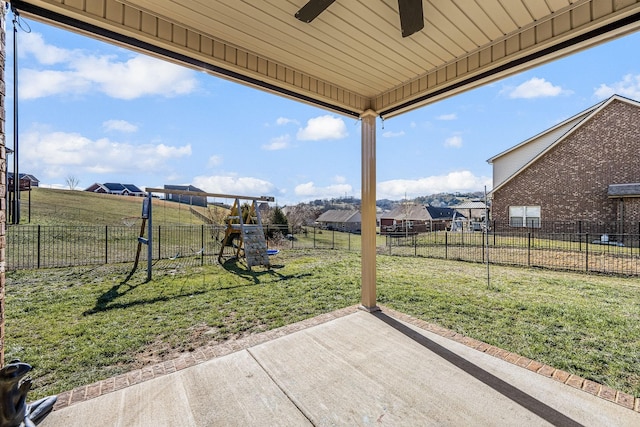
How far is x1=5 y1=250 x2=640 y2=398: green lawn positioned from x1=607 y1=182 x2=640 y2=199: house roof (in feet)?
29.2

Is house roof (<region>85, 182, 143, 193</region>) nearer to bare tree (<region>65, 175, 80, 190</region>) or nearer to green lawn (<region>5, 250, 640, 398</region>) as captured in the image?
bare tree (<region>65, 175, 80, 190</region>)

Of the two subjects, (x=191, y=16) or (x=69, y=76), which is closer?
(x=191, y=16)

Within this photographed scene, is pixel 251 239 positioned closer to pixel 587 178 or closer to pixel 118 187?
pixel 587 178

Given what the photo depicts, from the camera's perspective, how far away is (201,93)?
709 cm

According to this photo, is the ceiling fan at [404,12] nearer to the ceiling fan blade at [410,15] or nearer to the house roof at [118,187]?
the ceiling fan blade at [410,15]

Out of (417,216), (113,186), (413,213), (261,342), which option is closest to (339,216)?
(413,213)

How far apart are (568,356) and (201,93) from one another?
8207mm

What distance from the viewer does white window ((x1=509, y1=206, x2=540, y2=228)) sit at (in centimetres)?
1466

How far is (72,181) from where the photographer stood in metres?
15.6

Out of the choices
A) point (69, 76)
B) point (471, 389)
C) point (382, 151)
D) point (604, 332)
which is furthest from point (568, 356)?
point (69, 76)

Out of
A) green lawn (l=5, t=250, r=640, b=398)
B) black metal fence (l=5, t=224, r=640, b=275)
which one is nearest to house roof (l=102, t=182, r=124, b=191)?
black metal fence (l=5, t=224, r=640, b=275)

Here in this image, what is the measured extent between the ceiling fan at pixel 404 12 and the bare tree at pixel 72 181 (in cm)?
1853

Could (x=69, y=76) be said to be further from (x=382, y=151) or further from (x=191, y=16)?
(x=382, y=151)

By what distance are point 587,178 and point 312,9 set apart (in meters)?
17.2
